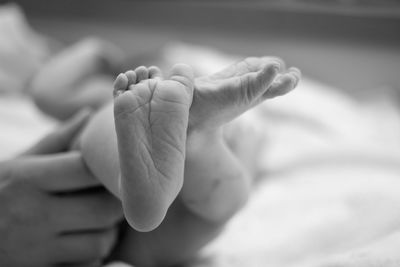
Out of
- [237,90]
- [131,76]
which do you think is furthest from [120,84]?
[237,90]

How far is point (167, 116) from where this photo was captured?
486 mm

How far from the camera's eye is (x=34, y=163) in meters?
0.64

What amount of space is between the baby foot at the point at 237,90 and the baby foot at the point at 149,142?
0.03 meters

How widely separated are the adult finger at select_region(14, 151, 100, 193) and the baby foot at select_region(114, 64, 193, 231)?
15cm

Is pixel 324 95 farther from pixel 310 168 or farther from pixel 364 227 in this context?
pixel 364 227

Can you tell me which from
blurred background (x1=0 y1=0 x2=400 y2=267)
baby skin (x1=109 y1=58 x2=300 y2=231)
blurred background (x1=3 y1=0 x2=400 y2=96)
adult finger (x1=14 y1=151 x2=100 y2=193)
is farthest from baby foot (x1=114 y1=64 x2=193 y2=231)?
blurred background (x1=3 y1=0 x2=400 y2=96)

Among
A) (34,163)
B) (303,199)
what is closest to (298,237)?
(303,199)

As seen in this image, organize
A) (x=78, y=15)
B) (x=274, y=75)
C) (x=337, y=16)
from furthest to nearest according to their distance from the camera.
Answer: (x=78, y=15)
(x=337, y=16)
(x=274, y=75)

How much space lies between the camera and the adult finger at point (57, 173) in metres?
0.61

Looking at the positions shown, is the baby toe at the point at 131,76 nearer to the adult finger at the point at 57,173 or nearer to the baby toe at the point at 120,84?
the baby toe at the point at 120,84

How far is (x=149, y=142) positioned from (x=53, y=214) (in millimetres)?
Result: 223

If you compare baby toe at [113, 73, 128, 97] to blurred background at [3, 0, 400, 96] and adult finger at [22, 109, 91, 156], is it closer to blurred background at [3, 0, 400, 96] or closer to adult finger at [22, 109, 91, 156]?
adult finger at [22, 109, 91, 156]

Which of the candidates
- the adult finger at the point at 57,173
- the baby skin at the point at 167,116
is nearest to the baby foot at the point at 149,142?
the baby skin at the point at 167,116

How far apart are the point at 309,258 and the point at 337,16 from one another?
1.21 m
